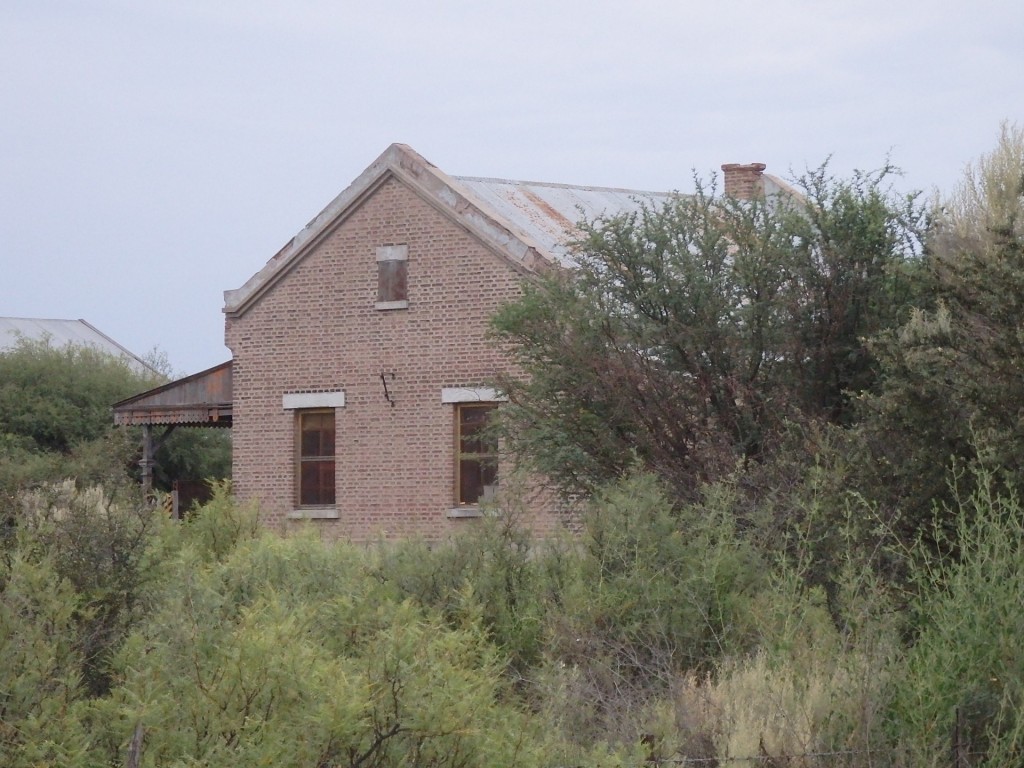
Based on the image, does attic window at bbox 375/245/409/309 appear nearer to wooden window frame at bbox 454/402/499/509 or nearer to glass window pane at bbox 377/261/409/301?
glass window pane at bbox 377/261/409/301

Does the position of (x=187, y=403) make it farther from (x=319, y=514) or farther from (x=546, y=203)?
(x=546, y=203)

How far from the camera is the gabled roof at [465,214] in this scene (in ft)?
73.3

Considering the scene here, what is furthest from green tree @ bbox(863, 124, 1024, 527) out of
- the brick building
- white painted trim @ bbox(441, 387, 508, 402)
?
white painted trim @ bbox(441, 387, 508, 402)

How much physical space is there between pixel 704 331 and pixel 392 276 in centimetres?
1041

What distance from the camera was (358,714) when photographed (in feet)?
19.5

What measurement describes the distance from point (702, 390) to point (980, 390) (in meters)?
4.84

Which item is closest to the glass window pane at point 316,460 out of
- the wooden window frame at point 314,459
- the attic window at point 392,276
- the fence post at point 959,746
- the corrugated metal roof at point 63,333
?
the wooden window frame at point 314,459

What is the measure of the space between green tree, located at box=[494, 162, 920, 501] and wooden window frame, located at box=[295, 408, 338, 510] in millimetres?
8825

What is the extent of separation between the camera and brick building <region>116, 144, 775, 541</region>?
2272 cm

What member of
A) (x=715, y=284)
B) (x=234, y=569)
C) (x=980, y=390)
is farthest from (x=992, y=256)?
(x=234, y=569)

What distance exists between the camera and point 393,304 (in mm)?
23500

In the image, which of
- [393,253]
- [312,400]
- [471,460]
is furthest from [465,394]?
[312,400]

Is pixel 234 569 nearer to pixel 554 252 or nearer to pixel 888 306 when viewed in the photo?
pixel 888 306

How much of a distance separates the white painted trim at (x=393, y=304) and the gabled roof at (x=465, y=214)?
1.58 m
